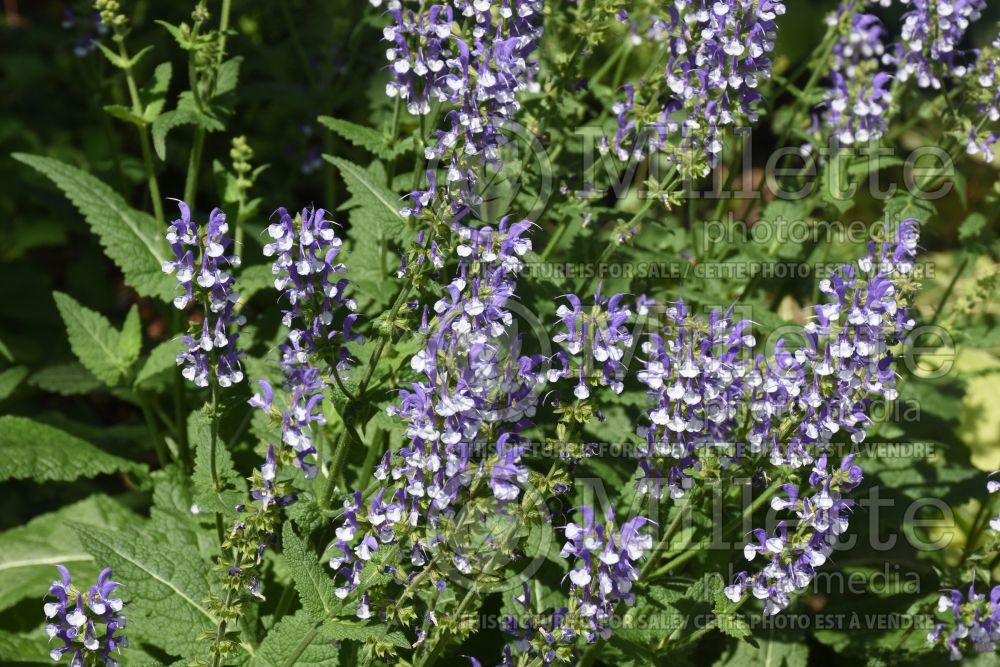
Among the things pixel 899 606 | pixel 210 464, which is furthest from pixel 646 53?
pixel 210 464

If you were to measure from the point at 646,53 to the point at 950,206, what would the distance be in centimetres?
328

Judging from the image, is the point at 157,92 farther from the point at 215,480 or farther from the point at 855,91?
the point at 855,91

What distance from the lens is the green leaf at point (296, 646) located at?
3891mm

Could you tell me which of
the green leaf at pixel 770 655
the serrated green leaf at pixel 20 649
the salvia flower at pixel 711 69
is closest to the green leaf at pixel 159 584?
the serrated green leaf at pixel 20 649

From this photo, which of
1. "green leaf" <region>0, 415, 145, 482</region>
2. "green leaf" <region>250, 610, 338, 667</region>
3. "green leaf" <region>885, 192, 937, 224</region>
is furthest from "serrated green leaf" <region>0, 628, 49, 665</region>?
"green leaf" <region>885, 192, 937, 224</region>

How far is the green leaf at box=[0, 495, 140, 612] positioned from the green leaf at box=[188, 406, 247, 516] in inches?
46.9

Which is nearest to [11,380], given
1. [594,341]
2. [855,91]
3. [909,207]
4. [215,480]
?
[215,480]

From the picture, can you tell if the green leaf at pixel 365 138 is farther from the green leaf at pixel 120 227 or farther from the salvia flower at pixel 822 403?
the salvia flower at pixel 822 403

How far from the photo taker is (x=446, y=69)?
4.33 m

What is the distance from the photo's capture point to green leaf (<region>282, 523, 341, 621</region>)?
371cm

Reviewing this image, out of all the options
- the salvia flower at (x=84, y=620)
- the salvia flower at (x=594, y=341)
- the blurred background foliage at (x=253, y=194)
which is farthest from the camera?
the blurred background foliage at (x=253, y=194)

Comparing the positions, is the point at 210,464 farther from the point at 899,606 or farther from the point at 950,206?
the point at 950,206

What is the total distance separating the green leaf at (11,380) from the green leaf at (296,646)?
2525mm

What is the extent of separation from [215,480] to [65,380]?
7.34 feet
